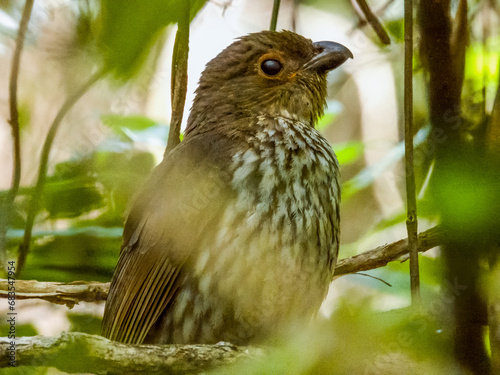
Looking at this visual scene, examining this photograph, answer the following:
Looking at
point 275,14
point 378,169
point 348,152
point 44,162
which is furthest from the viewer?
point 348,152

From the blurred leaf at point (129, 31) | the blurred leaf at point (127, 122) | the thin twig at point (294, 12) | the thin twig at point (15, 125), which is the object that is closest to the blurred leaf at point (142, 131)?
the blurred leaf at point (127, 122)

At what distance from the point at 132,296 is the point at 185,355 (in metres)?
0.70

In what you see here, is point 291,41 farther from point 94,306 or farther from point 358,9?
point 94,306

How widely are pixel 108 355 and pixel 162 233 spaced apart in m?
0.91

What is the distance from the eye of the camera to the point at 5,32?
1.36 meters

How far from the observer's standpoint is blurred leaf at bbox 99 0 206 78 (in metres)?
0.60

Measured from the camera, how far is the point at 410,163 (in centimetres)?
146

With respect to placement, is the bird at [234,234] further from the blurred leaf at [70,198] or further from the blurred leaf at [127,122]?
the blurred leaf at [70,198]

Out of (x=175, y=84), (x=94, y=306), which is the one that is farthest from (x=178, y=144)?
(x=94, y=306)

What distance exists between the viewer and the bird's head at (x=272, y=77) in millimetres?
2504

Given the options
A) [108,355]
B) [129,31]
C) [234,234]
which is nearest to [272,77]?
[234,234]

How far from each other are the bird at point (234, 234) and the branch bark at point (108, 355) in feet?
1.38

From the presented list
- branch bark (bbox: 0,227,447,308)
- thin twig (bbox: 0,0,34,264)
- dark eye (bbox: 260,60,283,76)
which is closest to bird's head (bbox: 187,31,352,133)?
dark eye (bbox: 260,60,283,76)

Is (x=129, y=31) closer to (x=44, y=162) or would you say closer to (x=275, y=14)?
(x=44, y=162)
